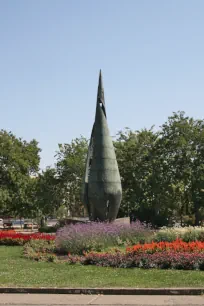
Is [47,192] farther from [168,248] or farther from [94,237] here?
[168,248]

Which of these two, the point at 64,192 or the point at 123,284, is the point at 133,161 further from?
the point at 123,284

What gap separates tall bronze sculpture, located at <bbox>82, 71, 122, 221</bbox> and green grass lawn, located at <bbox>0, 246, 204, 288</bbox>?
28.8ft

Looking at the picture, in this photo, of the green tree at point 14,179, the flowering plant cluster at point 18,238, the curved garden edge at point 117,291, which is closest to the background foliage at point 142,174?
the green tree at point 14,179

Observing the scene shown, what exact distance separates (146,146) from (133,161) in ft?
5.38

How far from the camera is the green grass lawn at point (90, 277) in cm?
1052

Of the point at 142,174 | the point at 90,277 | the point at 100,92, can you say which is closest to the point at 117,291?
the point at 90,277

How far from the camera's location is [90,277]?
11516 millimetres

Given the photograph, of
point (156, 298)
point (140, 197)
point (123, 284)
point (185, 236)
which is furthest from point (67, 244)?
point (140, 197)

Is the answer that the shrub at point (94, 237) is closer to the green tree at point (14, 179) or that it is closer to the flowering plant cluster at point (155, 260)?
the flowering plant cluster at point (155, 260)

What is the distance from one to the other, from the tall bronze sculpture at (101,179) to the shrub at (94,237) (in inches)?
111

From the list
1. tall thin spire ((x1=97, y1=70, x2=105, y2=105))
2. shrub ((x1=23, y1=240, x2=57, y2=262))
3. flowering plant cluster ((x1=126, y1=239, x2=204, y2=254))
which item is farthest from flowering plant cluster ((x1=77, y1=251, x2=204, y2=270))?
tall thin spire ((x1=97, y1=70, x2=105, y2=105))

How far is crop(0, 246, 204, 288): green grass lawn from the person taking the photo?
34.5ft

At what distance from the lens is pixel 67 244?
57.8 feet

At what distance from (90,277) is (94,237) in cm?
625
